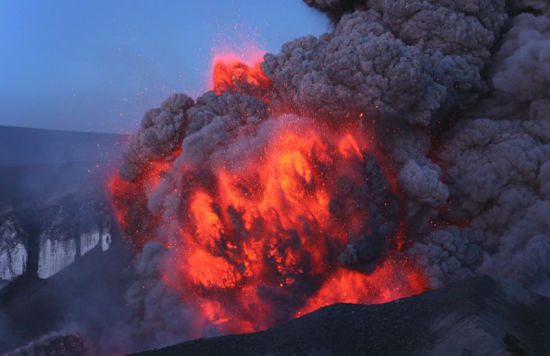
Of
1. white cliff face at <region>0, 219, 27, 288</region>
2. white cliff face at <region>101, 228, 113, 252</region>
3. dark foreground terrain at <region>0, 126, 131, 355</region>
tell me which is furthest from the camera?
white cliff face at <region>101, 228, 113, 252</region>

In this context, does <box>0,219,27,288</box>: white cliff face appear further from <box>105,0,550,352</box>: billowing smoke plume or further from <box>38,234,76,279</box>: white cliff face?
<box>105,0,550,352</box>: billowing smoke plume

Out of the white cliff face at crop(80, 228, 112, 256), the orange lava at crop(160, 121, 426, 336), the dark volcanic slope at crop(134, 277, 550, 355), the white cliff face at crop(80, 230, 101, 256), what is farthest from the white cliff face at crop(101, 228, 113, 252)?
the dark volcanic slope at crop(134, 277, 550, 355)

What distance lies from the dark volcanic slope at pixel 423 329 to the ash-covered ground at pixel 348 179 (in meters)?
3.61

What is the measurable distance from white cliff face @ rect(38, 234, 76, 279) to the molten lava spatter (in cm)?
457

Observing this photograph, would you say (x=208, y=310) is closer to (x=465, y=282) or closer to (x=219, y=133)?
(x=219, y=133)

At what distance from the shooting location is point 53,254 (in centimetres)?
1368

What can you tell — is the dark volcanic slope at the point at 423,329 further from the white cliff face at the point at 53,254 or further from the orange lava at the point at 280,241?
the white cliff face at the point at 53,254

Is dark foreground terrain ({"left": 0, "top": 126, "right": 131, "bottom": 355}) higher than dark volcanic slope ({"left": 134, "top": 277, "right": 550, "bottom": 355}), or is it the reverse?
dark foreground terrain ({"left": 0, "top": 126, "right": 131, "bottom": 355})

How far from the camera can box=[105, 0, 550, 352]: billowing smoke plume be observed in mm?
10172

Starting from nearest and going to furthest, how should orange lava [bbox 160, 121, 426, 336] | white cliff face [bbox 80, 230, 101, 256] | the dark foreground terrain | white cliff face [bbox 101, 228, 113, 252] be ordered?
orange lava [bbox 160, 121, 426, 336] < the dark foreground terrain < white cliff face [bbox 80, 230, 101, 256] < white cliff face [bbox 101, 228, 113, 252]

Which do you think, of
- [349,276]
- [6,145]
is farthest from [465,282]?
[6,145]

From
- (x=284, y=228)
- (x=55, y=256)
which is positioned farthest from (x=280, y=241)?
(x=55, y=256)

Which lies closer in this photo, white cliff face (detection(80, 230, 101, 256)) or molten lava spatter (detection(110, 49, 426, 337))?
molten lava spatter (detection(110, 49, 426, 337))

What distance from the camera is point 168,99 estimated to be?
13305 mm
